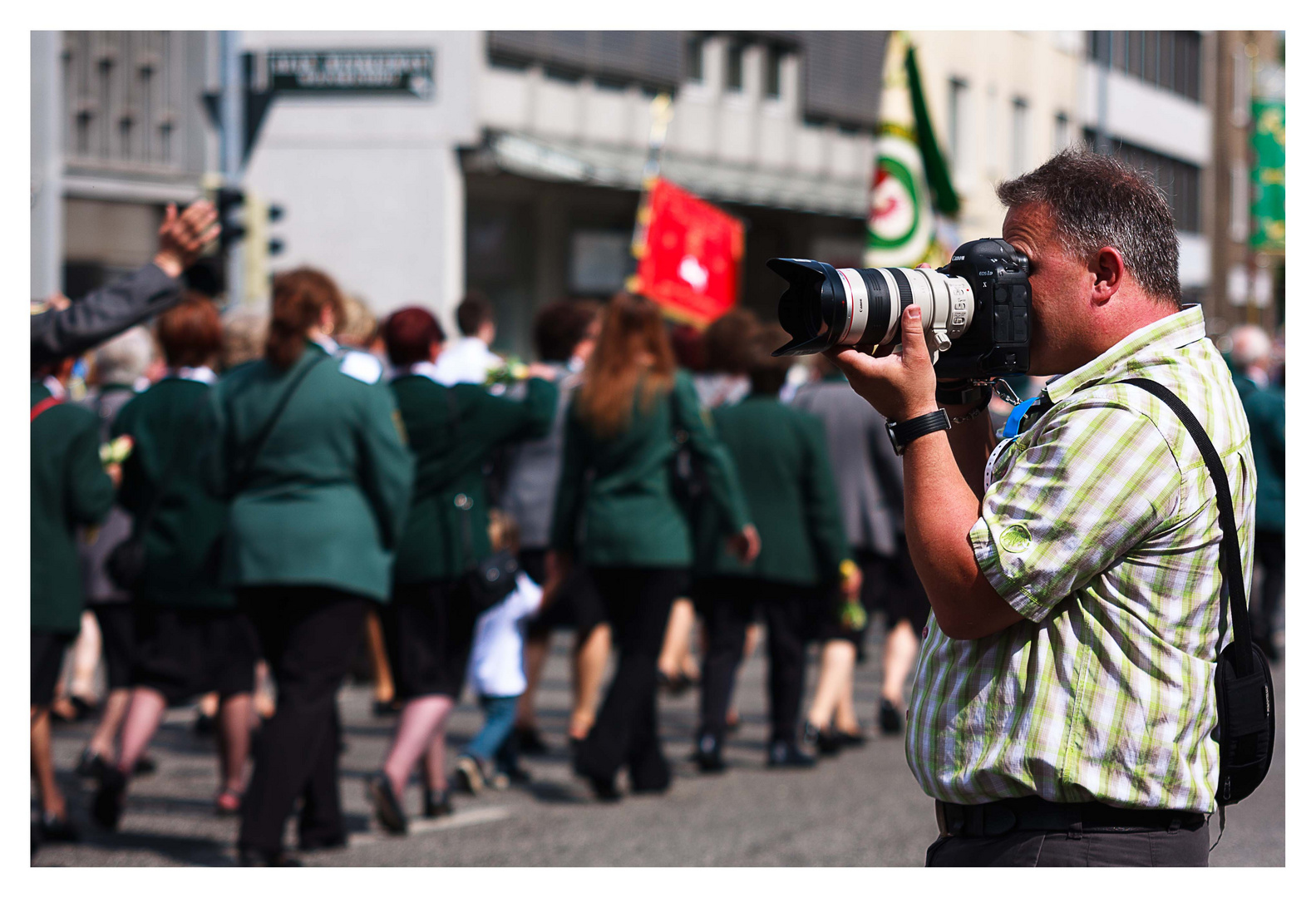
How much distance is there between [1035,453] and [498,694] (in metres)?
5.01

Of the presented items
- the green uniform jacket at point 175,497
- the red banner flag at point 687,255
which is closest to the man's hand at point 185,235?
the green uniform jacket at point 175,497

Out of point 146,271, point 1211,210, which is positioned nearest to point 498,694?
point 146,271

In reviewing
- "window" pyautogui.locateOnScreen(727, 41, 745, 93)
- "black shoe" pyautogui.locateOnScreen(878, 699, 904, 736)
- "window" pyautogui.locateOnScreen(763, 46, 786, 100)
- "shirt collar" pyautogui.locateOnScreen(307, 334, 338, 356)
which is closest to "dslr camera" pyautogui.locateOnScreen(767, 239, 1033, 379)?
"shirt collar" pyautogui.locateOnScreen(307, 334, 338, 356)

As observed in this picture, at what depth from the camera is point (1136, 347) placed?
2475 mm

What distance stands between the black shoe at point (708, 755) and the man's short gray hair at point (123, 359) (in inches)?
122

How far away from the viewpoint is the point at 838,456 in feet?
28.8

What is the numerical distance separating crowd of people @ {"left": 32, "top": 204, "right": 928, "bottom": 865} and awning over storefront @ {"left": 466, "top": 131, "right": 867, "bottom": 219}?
39.4 feet

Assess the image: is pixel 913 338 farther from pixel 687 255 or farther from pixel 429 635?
pixel 687 255

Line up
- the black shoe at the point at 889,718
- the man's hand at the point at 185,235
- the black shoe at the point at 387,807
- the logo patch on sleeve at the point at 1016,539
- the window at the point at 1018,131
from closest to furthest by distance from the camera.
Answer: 1. the logo patch on sleeve at the point at 1016,539
2. the man's hand at the point at 185,235
3. the black shoe at the point at 387,807
4. the black shoe at the point at 889,718
5. the window at the point at 1018,131

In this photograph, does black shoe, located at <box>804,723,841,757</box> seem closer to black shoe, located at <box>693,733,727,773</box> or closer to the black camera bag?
black shoe, located at <box>693,733,727,773</box>

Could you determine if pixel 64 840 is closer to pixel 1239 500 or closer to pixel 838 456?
pixel 838 456

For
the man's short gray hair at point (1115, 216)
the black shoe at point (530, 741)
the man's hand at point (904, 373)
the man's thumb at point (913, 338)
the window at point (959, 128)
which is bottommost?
the black shoe at point (530, 741)

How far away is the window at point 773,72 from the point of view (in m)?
27.4

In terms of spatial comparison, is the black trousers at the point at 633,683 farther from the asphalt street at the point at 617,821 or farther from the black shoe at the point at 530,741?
the black shoe at the point at 530,741
